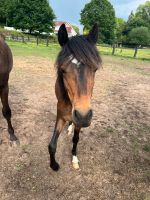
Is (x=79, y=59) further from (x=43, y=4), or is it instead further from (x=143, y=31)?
(x=143, y=31)

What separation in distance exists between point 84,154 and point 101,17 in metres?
62.9

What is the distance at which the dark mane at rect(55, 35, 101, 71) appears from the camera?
2.96m

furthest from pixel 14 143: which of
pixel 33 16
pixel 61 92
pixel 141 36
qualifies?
pixel 141 36

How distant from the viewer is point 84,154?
4.55m

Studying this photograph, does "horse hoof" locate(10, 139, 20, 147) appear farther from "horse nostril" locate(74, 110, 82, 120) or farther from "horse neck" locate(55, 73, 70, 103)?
"horse nostril" locate(74, 110, 82, 120)

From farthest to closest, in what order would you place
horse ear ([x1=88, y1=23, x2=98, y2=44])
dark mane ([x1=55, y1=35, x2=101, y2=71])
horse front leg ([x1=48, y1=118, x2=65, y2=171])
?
horse front leg ([x1=48, y1=118, x2=65, y2=171]), horse ear ([x1=88, y1=23, x2=98, y2=44]), dark mane ([x1=55, y1=35, x2=101, y2=71])

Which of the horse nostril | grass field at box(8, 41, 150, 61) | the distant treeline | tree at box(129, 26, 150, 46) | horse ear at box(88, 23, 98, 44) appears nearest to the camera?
the horse nostril

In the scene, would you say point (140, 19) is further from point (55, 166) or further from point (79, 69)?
point (79, 69)

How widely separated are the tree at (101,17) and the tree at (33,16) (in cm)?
1043

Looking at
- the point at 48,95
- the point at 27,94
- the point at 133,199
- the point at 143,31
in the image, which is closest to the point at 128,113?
the point at 48,95

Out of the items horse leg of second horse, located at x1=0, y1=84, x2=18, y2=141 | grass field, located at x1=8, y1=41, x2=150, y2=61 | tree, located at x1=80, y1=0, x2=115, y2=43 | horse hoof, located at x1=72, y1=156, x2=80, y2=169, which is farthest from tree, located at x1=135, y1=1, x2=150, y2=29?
horse hoof, located at x1=72, y1=156, x2=80, y2=169

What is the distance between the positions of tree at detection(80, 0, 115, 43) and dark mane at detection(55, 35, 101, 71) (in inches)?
2399

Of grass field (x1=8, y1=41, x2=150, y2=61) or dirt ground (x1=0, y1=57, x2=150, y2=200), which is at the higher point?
grass field (x1=8, y1=41, x2=150, y2=61)

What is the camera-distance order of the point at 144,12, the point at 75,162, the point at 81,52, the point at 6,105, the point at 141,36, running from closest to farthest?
the point at 81,52 < the point at 75,162 < the point at 6,105 < the point at 141,36 < the point at 144,12
